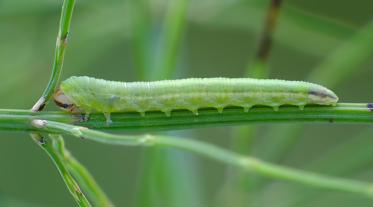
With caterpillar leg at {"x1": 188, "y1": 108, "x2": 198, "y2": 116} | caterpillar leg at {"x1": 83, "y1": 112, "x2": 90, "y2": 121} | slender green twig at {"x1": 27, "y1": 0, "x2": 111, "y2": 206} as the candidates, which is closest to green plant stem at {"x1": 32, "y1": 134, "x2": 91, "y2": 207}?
slender green twig at {"x1": 27, "y1": 0, "x2": 111, "y2": 206}

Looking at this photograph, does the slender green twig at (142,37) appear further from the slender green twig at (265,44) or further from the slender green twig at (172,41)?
the slender green twig at (265,44)

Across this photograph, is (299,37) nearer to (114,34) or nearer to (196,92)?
(114,34)

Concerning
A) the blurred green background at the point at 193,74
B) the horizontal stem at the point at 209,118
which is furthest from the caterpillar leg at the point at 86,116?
the blurred green background at the point at 193,74

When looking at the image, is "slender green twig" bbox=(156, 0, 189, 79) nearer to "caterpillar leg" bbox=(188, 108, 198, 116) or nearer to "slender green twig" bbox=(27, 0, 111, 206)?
"caterpillar leg" bbox=(188, 108, 198, 116)

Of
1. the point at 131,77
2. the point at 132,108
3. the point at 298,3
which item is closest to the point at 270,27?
the point at 132,108

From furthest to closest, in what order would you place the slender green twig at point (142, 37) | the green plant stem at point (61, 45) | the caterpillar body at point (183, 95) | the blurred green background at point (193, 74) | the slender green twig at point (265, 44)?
the blurred green background at point (193, 74) < the slender green twig at point (142, 37) < the slender green twig at point (265, 44) < the caterpillar body at point (183, 95) < the green plant stem at point (61, 45)

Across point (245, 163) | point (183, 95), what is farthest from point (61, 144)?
point (245, 163)

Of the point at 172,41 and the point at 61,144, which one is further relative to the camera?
the point at 172,41

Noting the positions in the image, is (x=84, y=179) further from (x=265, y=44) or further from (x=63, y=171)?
(x=265, y=44)
